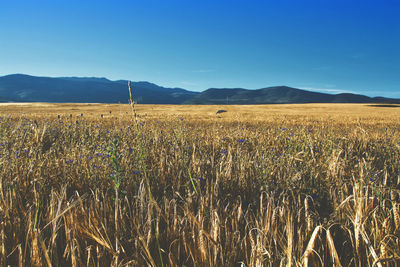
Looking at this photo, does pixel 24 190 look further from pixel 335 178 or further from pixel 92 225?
pixel 335 178

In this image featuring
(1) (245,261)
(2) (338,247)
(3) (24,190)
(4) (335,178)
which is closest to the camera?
(1) (245,261)

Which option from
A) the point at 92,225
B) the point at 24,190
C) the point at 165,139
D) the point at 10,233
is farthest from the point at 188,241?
the point at 165,139

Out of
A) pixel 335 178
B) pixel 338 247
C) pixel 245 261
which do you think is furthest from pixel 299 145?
pixel 245 261

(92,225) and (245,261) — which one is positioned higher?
(92,225)

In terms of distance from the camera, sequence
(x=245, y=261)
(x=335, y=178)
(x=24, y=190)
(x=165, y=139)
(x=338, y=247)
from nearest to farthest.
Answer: (x=245, y=261), (x=338, y=247), (x=24, y=190), (x=335, y=178), (x=165, y=139)

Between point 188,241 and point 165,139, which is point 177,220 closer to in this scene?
point 188,241

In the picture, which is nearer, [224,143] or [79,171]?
[79,171]

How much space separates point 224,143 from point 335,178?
7.90 feet

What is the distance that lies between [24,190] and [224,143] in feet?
11.0

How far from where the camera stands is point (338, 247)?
1.68 m

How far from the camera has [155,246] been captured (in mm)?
1538

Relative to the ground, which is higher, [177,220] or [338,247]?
[177,220]

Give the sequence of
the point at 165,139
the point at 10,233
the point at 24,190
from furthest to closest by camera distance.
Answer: the point at 165,139, the point at 24,190, the point at 10,233

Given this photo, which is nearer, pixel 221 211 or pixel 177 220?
pixel 177 220
